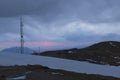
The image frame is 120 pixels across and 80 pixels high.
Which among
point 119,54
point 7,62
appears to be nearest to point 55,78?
point 7,62

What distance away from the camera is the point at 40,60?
42.2 metres

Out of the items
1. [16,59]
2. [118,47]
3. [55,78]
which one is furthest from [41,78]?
[118,47]

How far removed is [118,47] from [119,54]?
1083 centimetres

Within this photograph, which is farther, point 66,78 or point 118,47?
point 118,47

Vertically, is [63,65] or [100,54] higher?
[100,54]

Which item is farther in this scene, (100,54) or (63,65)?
(100,54)

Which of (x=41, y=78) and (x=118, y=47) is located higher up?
(x=118, y=47)

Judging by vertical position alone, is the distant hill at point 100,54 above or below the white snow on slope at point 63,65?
above

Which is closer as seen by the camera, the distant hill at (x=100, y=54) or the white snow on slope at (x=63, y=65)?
the white snow on slope at (x=63, y=65)

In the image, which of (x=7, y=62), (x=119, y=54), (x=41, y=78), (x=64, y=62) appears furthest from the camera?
(x=119, y=54)

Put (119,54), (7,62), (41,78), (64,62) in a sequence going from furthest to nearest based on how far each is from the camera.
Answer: (119,54), (64,62), (7,62), (41,78)

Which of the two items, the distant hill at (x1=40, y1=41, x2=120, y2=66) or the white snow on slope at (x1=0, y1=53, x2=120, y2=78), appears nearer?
the white snow on slope at (x1=0, y1=53, x2=120, y2=78)

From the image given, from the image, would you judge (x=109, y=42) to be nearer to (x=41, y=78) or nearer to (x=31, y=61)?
(x=31, y=61)

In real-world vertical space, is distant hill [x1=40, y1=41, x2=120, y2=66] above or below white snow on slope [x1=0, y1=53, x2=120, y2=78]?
above
